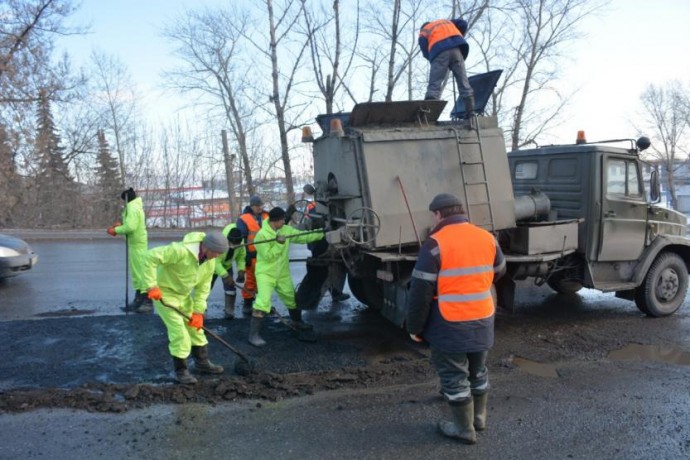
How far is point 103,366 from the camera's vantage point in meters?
5.18

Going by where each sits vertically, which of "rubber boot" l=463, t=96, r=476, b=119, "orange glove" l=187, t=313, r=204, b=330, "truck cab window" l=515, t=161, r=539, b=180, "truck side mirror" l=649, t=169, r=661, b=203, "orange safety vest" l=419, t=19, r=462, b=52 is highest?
"orange safety vest" l=419, t=19, r=462, b=52

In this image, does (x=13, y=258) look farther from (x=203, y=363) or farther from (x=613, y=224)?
(x=613, y=224)

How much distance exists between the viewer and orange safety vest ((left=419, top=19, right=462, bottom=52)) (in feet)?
21.8

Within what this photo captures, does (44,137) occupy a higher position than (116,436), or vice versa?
(44,137)

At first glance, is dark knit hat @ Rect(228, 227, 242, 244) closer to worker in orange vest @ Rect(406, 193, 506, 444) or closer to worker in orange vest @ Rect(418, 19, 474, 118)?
worker in orange vest @ Rect(418, 19, 474, 118)

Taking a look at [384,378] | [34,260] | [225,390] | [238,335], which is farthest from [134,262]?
[384,378]

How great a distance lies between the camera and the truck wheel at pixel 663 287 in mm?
7188

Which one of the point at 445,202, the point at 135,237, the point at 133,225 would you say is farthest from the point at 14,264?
the point at 445,202

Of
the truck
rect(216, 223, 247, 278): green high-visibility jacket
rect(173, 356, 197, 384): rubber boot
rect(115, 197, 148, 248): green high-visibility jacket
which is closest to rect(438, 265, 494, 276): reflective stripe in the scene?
the truck

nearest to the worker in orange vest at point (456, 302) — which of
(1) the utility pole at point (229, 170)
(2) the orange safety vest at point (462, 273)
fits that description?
(2) the orange safety vest at point (462, 273)

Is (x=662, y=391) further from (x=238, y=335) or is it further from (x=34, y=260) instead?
(x=34, y=260)

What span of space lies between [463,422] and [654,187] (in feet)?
16.8

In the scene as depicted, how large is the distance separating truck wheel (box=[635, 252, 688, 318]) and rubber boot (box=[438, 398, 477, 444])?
15.4 ft

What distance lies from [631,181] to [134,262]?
6.75 meters
